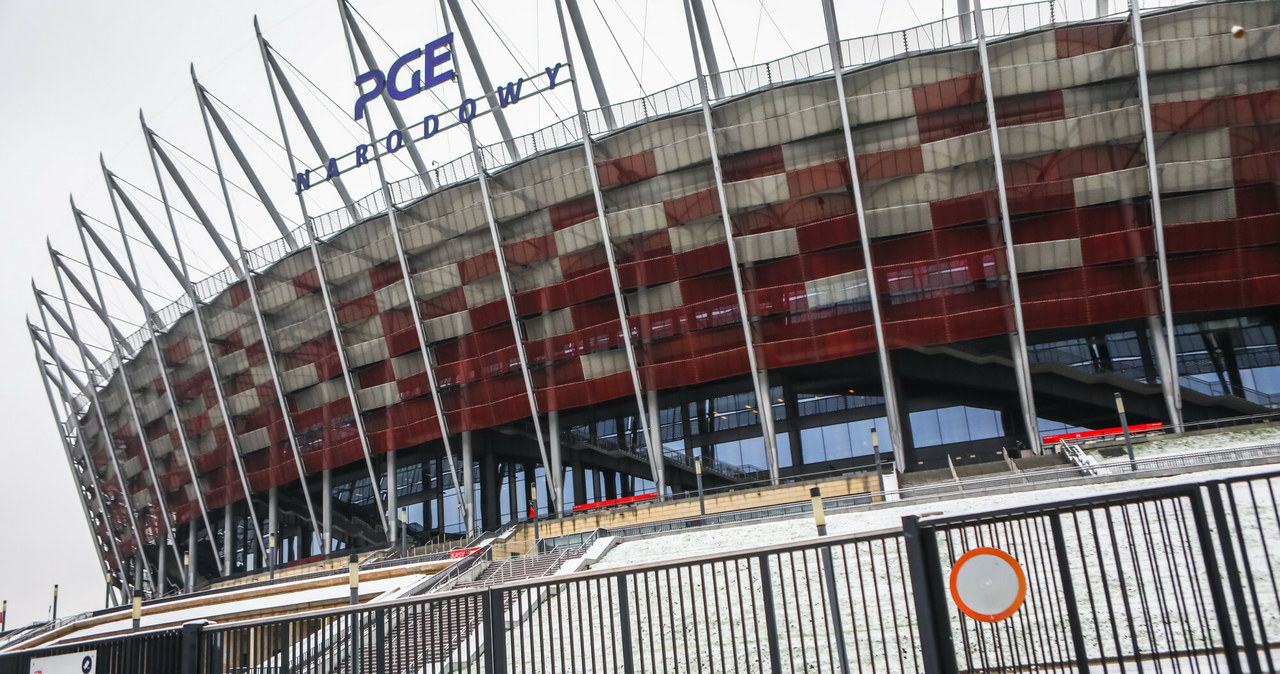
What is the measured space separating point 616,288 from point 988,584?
1613 inches

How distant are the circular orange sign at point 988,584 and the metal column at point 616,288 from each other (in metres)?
40.4

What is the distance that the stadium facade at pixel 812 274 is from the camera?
4066cm

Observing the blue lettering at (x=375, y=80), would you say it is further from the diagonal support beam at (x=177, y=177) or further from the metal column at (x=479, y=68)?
the diagonal support beam at (x=177, y=177)

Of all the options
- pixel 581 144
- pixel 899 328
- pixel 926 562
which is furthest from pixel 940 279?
pixel 926 562

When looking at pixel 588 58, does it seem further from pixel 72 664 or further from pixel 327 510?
pixel 72 664

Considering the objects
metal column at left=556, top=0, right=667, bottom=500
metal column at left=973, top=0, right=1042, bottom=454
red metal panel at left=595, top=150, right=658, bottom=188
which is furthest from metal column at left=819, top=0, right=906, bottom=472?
metal column at left=556, top=0, right=667, bottom=500

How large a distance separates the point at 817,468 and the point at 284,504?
136 feet

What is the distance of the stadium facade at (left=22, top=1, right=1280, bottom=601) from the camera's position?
133 ft

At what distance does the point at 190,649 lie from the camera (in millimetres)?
8797

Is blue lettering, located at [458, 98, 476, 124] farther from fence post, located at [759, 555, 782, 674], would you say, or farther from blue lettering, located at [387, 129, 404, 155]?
fence post, located at [759, 555, 782, 674]

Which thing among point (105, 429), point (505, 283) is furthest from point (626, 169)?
point (105, 429)

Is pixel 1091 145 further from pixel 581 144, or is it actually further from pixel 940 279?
pixel 581 144

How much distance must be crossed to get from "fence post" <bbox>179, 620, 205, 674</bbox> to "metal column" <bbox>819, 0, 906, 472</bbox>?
1477 inches

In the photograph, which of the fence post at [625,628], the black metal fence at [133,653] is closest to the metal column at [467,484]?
the black metal fence at [133,653]
